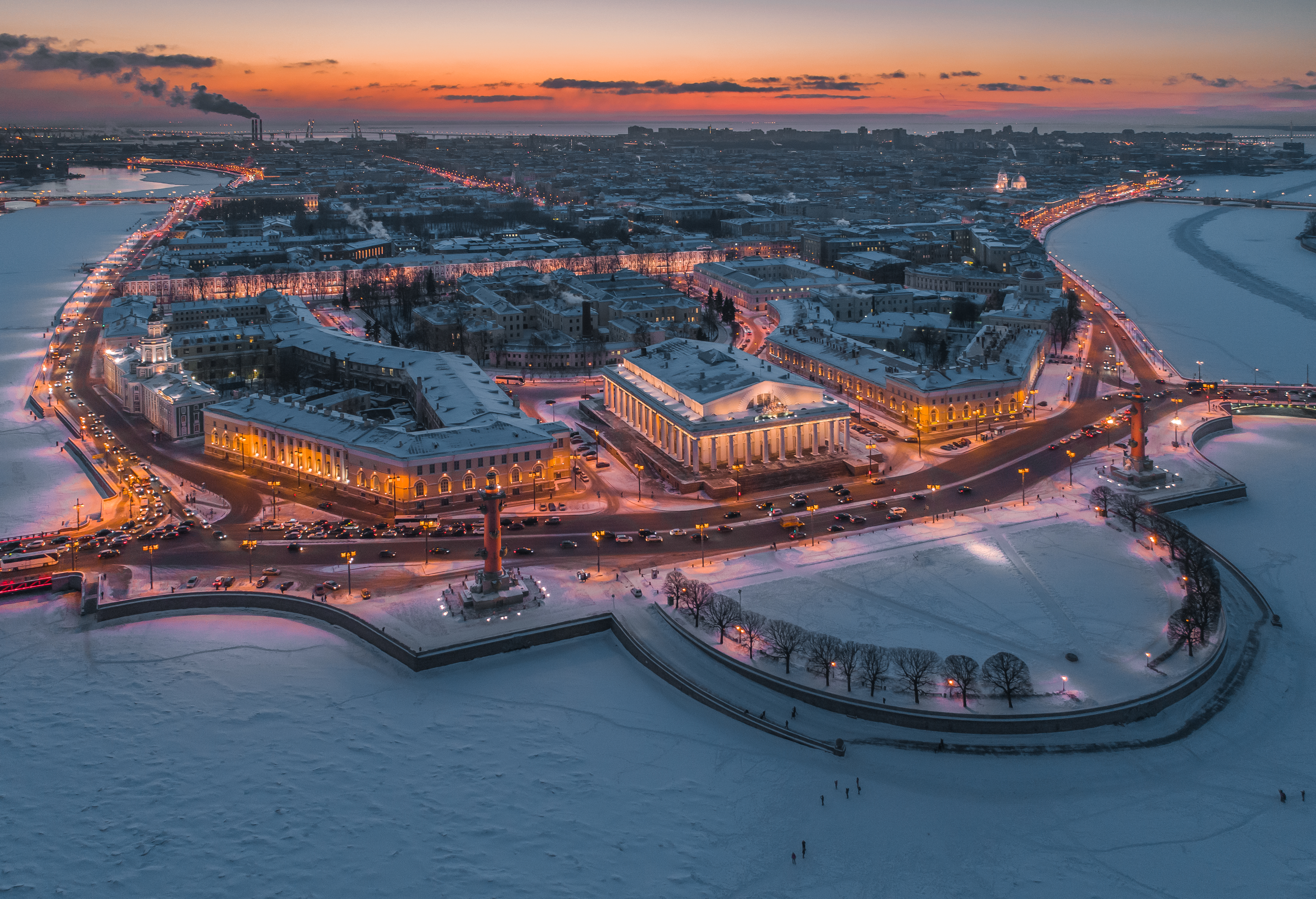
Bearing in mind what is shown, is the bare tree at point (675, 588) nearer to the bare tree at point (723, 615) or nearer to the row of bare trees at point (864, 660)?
the row of bare trees at point (864, 660)

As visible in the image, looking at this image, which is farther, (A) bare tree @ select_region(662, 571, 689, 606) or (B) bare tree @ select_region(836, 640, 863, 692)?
(A) bare tree @ select_region(662, 571, 689, 606)

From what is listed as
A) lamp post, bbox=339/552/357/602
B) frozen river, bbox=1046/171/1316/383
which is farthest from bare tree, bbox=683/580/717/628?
frozen river, bbox=1046/171/1316/383

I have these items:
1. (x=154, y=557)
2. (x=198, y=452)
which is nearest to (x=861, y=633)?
(x=154, y=557)

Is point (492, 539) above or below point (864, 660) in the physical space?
above

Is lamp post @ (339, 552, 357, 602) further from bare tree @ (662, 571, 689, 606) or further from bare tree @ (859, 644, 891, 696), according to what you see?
bare tree @ (859, 644, 891, 696)

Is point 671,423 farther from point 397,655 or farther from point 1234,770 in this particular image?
point 1234,770

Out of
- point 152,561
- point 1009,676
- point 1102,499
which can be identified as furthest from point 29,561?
point 1102,499

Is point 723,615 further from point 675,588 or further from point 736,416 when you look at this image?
point 736,416
